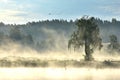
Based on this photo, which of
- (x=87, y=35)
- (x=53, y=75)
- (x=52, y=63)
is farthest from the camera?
(x=87, y=35)

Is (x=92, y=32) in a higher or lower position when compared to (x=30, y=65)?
higher

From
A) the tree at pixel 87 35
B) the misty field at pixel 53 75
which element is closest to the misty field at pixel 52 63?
the tree at pixel 87 35

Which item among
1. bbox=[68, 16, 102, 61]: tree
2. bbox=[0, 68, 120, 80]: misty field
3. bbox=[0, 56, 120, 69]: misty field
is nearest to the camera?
bbox=[0, 68, 120, 80]: misty field

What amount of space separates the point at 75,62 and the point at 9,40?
316 ft

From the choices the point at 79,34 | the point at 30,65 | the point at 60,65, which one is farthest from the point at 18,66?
the point at 79,34

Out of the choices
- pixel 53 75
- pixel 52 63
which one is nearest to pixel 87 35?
pixel 52 63

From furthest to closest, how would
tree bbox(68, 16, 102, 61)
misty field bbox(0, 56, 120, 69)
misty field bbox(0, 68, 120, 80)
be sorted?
1. tree bbox(68, 16, 102, 61)
2. misty field bbox(0, 56, 120, 69)
3. misty field bbox(0, 68, 120, 80)

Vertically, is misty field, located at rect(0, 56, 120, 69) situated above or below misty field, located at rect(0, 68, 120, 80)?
above

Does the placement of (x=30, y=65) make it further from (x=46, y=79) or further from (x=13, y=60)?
(x=46, y=79)

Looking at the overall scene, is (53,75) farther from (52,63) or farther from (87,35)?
(87,35)

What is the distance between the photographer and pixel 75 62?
88438 mm

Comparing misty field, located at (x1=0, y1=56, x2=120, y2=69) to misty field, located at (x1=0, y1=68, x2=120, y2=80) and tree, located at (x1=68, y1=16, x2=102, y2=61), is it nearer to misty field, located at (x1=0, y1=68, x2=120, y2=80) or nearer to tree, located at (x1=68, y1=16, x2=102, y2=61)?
tree, located at (x1=68, y1=16, x2=102, y2=61)

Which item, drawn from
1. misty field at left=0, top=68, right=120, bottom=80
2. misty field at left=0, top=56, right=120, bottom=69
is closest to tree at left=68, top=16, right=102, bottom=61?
misty field at left=0, top=56, right=120, bottom=69

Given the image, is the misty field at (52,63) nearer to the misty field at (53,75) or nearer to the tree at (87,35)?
the tree at (87,35)
